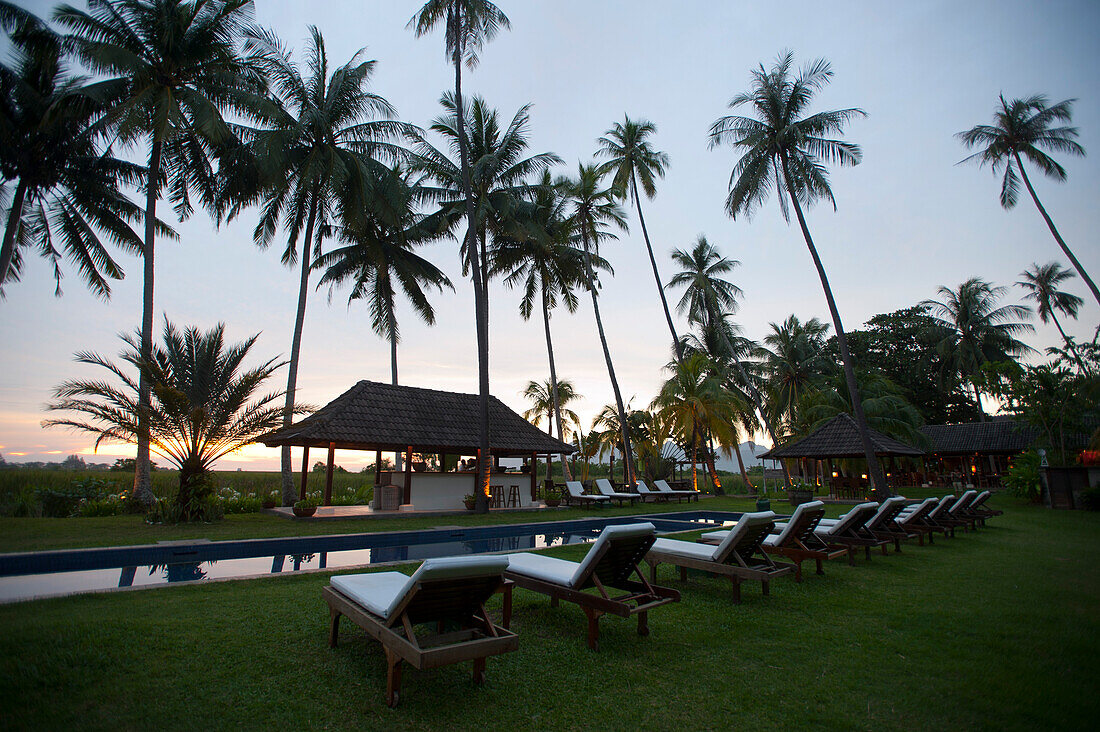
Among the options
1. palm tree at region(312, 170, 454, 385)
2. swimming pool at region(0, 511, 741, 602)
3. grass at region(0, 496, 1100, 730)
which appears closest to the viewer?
grass at region(0, 496, 1100, 730)

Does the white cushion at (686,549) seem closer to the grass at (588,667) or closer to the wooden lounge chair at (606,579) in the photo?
the grass at (588,667)

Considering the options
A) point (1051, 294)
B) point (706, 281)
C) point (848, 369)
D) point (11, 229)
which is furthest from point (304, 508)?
point (1051, 294)

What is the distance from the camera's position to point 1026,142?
63.3ft

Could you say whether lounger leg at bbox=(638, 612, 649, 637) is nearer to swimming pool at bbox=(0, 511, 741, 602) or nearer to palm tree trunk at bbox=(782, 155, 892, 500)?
swimming pool at bbox=(0, 511, 741, 602)

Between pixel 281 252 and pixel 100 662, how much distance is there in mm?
16290

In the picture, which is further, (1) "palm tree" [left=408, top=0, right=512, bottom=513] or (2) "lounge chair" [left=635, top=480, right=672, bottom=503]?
(2) "lounge chair" [left=635, top=480, right=672, bottom=503]

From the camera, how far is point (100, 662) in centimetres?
292

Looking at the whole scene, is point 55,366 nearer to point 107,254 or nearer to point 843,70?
point 107,254

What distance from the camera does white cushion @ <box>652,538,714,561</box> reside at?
5059 mm

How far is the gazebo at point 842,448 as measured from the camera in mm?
17406

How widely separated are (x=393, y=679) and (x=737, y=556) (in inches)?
138

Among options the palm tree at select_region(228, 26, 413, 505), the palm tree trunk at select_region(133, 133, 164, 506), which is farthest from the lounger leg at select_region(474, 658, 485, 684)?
the palm tree at select_region(228, 26, 413, 505)

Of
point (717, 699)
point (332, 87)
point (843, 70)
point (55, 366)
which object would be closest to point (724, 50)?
point (843, 70)

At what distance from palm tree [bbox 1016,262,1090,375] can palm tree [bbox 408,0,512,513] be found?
32.6 metres
